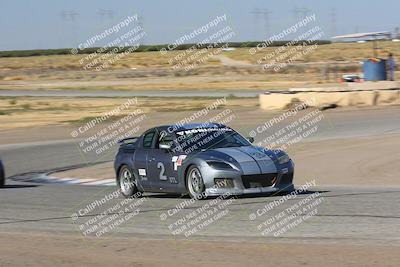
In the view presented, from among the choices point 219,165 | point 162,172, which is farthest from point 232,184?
point 162,172

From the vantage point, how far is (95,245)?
31.1ft

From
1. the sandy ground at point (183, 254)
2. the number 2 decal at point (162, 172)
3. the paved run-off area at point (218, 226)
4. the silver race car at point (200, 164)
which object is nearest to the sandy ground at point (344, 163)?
the paved run-off area at point (218, 226)

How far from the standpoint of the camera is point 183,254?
8602 mm

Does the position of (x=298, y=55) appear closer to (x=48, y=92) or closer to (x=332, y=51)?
(x=332, y=51)

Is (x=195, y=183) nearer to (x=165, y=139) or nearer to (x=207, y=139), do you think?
(x=207, y=139)

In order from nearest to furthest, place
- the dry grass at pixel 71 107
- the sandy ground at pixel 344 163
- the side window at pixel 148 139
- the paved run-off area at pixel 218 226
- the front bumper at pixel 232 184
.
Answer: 1. the paved run-off area at pixel 218 226
2. the front bumper at pixel 232 184
3. the side window at pixel 148 139
4. the sandy ground at pixel 344 163
5. the dry grass at pixel 71 107

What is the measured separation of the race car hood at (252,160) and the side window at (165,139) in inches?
41.1

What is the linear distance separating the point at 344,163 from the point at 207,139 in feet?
19.1

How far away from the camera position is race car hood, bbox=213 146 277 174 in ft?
43.0

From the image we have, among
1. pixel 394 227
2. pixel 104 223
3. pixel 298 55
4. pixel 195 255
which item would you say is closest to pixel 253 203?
pixel 104 223

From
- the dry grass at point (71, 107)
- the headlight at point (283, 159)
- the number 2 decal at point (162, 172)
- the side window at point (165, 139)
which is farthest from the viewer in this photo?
the dry grass at point (71, 107)

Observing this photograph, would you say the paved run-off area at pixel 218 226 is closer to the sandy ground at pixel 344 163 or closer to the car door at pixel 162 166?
the sandy ground at pixel 344 163

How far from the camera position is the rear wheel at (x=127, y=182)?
1500 cm

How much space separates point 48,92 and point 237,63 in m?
41.1
